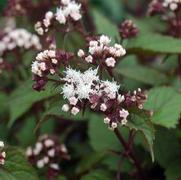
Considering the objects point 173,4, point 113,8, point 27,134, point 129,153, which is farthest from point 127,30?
point 113,8

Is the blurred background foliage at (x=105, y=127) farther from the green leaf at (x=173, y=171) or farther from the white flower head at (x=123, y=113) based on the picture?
the white flower head at (x=123, y=113)

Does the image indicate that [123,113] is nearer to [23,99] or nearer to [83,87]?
[83,87]

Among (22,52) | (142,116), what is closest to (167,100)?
(142,116)

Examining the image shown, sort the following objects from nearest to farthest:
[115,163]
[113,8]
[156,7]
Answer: [115,163], [156,7], [113,8]

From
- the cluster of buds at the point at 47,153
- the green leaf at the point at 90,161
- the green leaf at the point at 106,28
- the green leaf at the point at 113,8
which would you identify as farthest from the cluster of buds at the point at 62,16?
the green leaf at the point at 113,8

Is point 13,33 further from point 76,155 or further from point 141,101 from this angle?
point 141,101
